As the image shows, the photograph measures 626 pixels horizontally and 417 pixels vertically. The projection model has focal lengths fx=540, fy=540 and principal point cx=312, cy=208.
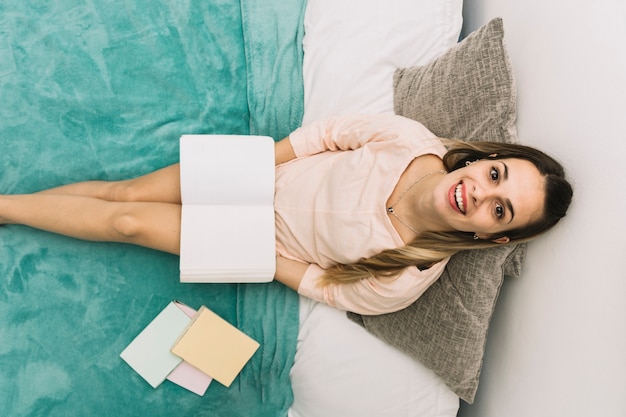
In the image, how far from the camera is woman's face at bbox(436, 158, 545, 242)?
1106mm

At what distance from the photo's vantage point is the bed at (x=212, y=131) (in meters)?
1.33

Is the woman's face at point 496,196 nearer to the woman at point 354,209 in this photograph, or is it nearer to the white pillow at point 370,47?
the woman at point 354,209

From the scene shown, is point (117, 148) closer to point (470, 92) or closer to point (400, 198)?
point (400, 198)

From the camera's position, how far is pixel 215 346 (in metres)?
1.39

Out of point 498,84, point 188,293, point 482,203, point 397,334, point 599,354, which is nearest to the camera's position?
point 599,354

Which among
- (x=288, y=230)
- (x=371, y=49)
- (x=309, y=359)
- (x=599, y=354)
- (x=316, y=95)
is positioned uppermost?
(x=371, y=49)

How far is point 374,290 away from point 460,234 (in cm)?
24

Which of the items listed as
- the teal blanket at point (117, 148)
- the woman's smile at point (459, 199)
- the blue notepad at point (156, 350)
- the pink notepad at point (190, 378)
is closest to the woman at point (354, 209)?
the woman's smile at point (459, 199)

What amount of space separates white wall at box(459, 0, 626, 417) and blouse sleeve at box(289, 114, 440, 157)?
0.88 ft

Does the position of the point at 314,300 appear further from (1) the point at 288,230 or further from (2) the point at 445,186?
(2) the point at 445,186

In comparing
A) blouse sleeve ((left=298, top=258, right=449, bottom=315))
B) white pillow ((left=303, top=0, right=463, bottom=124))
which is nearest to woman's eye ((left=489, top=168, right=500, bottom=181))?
blouse sleeve ((left=298, top=258, right=449, bottom=315))

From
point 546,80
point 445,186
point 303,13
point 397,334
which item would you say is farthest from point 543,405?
point 303,13

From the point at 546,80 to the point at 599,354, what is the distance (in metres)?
0.58

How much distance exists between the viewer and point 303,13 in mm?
1566
